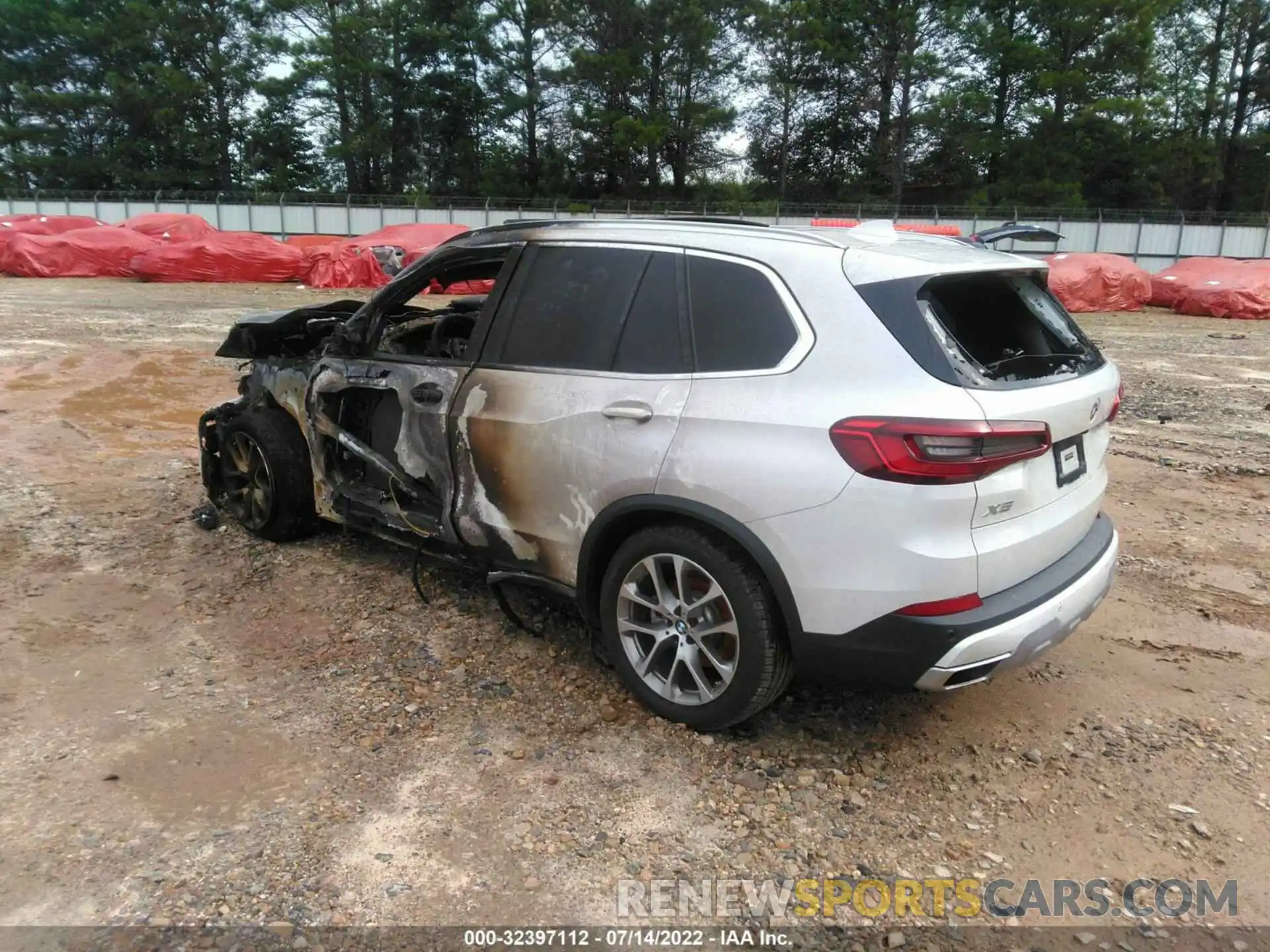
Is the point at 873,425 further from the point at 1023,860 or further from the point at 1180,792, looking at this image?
the point at 1180,792

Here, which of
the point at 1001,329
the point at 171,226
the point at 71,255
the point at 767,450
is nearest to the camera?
the point at 767,450

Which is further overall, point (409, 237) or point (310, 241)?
point (310, 241)

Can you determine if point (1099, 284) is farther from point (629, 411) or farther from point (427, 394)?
point (629, 411)

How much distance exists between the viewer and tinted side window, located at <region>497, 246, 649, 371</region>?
11.2 feet

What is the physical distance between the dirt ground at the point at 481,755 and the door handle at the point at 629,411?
45.4 inches

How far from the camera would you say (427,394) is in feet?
13.0

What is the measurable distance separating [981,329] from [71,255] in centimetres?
2816

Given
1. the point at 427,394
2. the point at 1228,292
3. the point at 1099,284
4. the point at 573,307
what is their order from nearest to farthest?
the point at 573,307 → the point at 427,394 → the point at 1228,292 → the point at 1099,284

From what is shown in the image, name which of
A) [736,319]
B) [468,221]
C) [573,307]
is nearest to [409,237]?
[468,221]

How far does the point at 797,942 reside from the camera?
2.44 meters

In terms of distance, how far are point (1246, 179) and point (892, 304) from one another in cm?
5424

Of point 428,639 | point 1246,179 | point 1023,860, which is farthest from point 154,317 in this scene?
point 1246,179

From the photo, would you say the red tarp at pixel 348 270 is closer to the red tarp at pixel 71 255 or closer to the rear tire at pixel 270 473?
the red tarp at pixel 71 255

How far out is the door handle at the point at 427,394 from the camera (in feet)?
12.8
